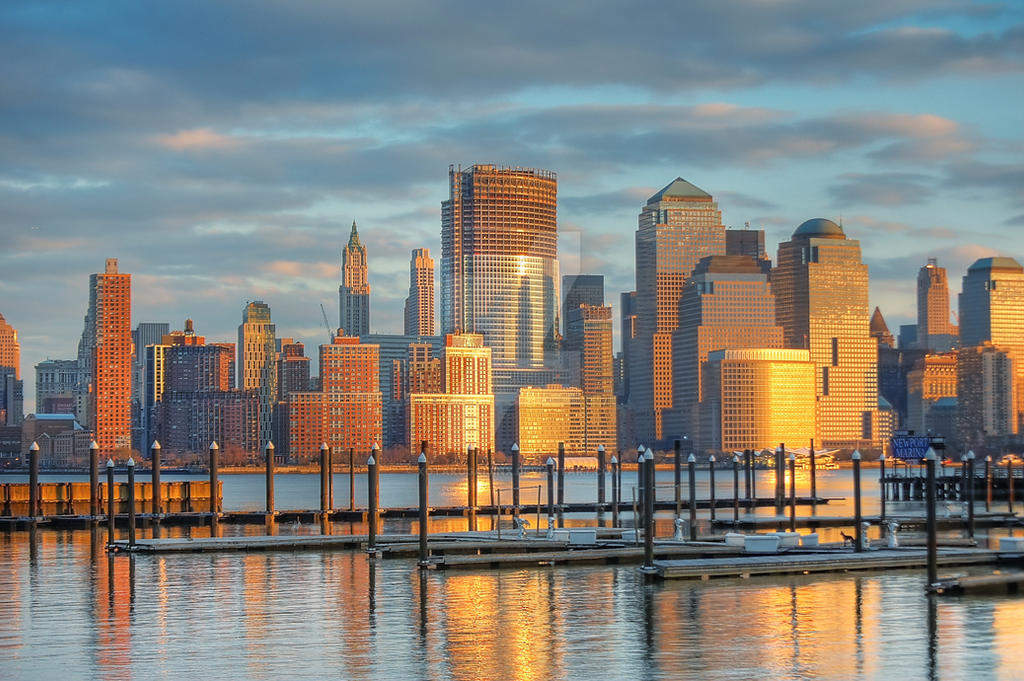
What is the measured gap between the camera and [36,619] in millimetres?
39969

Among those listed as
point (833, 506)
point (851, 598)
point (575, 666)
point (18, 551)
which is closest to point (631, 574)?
point (851, 598)

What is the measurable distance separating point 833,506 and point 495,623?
8099cm

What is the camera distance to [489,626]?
37656mm

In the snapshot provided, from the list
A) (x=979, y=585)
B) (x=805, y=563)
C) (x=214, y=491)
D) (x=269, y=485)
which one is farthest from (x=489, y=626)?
(x=269, y=485)

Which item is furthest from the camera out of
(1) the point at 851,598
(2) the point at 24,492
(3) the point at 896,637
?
(2) the point at 24,492

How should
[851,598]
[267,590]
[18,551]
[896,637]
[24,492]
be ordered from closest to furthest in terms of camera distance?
[896,637]
[851,598]
[267,590]
[18,551]
[24,492]

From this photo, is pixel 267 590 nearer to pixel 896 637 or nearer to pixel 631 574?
pixel 631 574

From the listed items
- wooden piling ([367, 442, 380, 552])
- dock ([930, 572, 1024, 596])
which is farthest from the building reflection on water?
wooden piling ([367, 442, 380, 552])

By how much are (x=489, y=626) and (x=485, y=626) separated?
0.30ft

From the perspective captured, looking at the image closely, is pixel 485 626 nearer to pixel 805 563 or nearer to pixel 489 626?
pixel 489 626

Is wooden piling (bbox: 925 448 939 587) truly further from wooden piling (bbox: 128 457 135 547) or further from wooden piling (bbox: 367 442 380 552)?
wooden piling (bbox: 128 457 135 547)

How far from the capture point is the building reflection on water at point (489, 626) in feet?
104

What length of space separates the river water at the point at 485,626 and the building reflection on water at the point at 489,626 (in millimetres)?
74

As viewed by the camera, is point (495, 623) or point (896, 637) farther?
point (495, 623)
